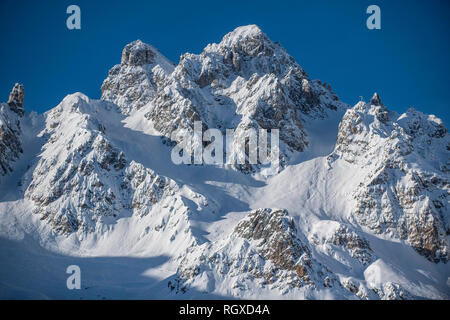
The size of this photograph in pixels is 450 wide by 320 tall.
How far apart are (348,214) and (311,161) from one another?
27980 mm

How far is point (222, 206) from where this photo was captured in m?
135

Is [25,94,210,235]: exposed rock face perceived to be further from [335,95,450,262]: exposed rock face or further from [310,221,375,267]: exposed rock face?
[335,95,450,262]: exposed rock face

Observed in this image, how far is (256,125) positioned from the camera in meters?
162

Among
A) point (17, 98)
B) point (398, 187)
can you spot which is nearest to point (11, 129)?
point (17, 98)

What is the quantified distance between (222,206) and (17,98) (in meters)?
92.5

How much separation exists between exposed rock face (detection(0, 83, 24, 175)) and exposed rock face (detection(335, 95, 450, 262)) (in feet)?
348

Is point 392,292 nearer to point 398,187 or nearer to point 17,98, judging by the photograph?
point 398,187

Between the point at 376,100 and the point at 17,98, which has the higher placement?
the point at 17,98

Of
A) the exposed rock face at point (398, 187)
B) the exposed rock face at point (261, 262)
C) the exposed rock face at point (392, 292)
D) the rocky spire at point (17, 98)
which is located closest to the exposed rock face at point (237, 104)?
the exposed rock face at point (398, 187)

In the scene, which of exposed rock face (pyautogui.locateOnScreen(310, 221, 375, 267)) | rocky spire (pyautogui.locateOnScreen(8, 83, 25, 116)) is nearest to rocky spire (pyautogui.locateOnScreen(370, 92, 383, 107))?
exposed rock face (pyautogui.locateOnScreen(310, 221, 375, 267))

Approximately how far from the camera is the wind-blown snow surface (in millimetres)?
97062

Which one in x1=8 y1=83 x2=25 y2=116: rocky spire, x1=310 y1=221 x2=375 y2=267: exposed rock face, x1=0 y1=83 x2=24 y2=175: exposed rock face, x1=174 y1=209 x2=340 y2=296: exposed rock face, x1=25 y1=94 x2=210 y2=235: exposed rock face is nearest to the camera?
x1=174 y1=209 x2=340 y2=296: exposed rock face

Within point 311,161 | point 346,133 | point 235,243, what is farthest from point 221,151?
point 235,243

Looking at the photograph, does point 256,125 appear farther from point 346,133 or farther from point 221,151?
point 346,133
